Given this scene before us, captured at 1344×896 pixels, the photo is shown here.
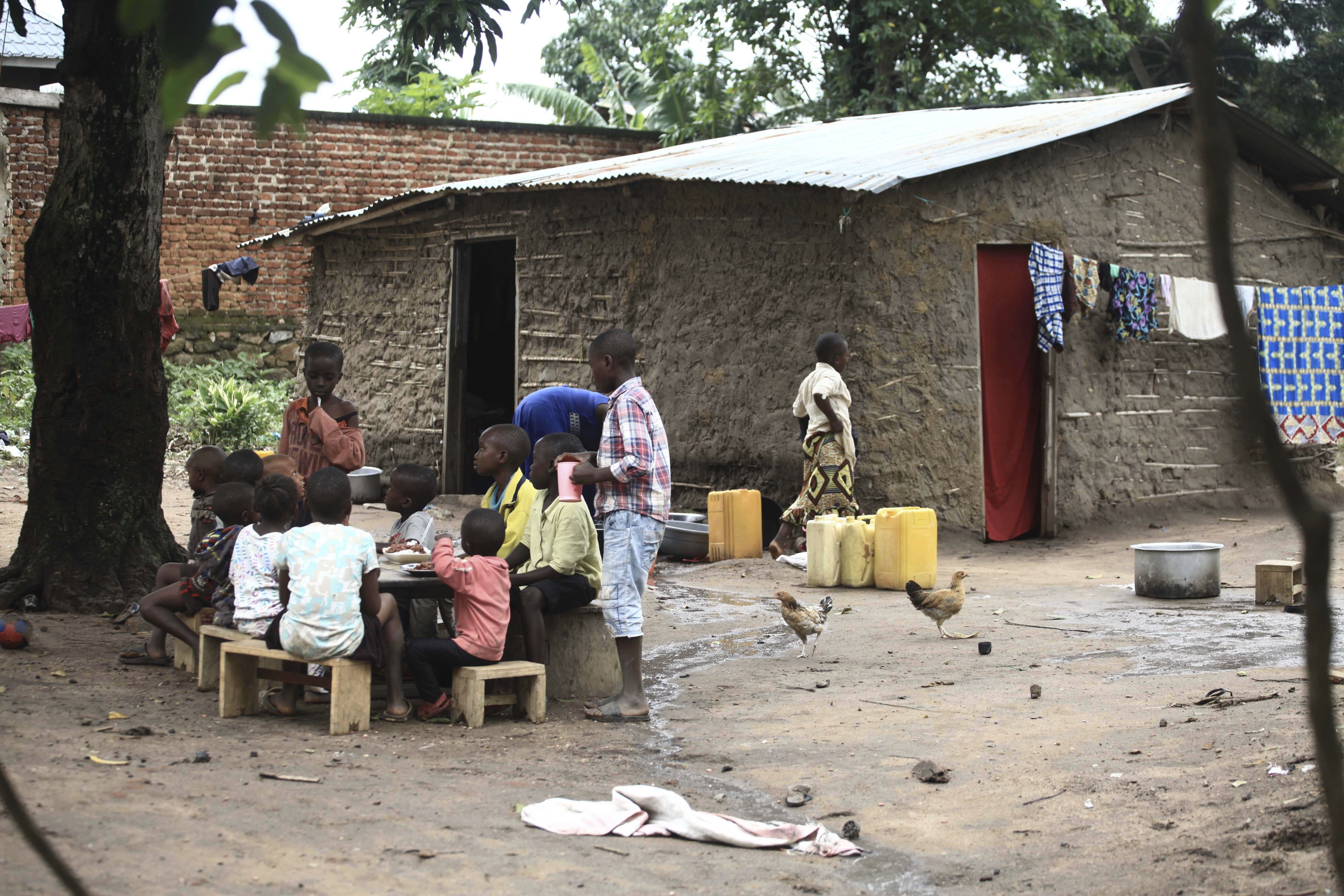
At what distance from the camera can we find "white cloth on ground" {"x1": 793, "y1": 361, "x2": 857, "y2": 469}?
859 centimetres

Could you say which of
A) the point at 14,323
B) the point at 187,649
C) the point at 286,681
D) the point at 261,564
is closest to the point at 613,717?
the point at 286,681

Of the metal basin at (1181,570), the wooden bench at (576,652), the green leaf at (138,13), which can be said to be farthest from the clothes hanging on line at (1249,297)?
the green leaf at (138,13)

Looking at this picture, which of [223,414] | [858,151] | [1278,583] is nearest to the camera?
[1278,583]

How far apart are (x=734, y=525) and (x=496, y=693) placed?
4.44 meters

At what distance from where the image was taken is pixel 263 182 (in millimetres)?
16375

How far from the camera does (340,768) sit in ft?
13.6

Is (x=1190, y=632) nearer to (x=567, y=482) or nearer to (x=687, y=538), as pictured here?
(x=567, y=482)

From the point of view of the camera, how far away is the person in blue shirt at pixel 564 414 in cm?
619

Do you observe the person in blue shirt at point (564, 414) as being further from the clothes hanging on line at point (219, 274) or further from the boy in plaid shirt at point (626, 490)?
the clothes hanging on line at point (219, 274)

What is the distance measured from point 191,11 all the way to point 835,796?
3335 millimetres

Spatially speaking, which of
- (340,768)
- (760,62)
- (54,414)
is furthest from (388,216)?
(760,62)

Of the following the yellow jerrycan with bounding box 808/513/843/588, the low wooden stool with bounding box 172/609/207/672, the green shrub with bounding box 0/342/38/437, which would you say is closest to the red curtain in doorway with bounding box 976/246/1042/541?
the yellow jerrycan with bounding box 808/513/843/588

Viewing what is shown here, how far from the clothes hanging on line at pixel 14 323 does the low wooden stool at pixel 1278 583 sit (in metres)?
10.8

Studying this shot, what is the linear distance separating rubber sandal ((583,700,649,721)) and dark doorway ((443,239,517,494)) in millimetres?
6277
